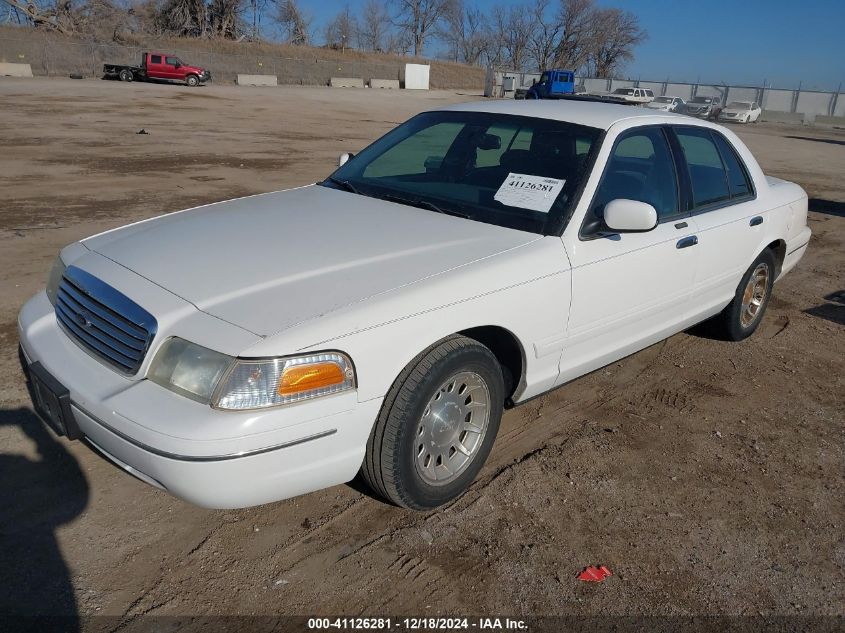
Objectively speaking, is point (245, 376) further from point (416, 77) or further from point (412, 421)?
point (416, 77)

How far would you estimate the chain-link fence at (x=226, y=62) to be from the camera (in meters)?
47.8

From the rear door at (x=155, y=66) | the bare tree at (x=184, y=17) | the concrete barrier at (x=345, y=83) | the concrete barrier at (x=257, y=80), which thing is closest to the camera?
the rear door at (x=155, y=66)

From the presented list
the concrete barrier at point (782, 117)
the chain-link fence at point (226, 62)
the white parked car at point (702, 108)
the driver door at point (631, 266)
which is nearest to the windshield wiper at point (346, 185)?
the driver door at point (631, 266)

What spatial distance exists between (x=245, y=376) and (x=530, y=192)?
1.81 m

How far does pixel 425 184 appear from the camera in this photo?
12.7 ft

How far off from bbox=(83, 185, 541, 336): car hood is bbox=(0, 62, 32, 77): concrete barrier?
153 ft

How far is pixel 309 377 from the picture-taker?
2.41m

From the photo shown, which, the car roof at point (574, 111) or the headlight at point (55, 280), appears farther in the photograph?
the car roof at point (574, 111)

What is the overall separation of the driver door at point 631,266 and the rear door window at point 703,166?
22 centimetres

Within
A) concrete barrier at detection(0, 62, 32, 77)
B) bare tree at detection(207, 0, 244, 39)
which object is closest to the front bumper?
concrete barrier at detection(0, 62, 32, 77)

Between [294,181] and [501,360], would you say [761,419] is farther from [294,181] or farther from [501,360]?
[294,181]

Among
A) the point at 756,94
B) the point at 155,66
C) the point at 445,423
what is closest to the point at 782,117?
the point at 756,94

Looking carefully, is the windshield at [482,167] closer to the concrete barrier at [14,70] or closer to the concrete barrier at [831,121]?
the concrete barrier at [14,70]

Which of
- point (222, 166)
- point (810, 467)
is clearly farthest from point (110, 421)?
point (222, 166)
